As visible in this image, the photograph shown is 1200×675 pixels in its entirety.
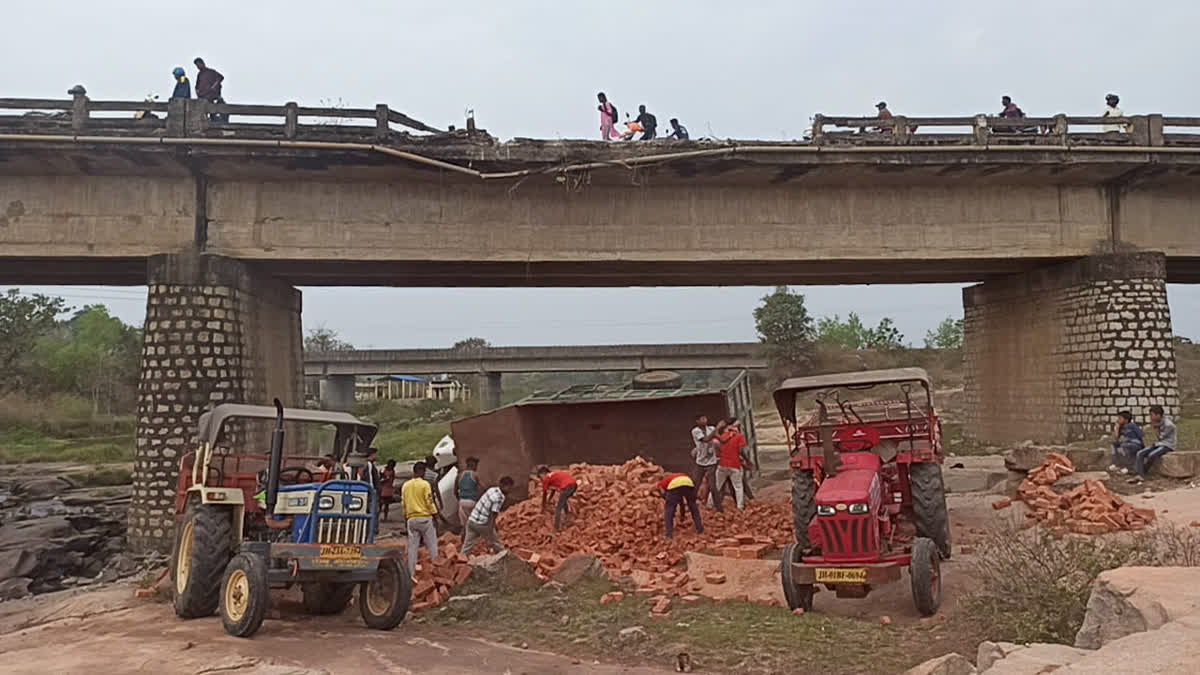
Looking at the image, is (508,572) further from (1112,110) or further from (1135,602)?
(1112,110)

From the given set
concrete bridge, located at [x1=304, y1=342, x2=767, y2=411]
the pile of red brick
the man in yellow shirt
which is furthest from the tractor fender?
concrete bridge, located at [x1=304, y1=342, x2=767, y2=411]

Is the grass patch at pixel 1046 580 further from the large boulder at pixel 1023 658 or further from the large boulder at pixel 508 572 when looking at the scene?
the large boulder at pixel 508 572

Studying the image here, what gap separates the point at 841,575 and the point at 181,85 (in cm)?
1458

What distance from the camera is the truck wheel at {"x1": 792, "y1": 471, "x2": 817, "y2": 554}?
368 inches

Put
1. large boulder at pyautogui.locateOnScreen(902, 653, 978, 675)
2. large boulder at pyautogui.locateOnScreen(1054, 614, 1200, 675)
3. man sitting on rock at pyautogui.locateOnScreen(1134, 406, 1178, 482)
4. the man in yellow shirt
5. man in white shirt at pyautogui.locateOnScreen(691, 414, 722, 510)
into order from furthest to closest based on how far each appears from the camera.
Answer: man sitting on rock at pyautogui.locateOnScreen(1134, 406, 1178, 482), man in white shirt at pyautogui.locateOnScreen(691, 414, 722, 510), the man in yellow shirt, large boulder at pyautogui.locateOnScreen(902, 653, 978, 675), large boulder at pyautogui.locateOnScreen(1054, 614, 1200, 675)

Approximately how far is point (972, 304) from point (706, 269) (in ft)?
25.8

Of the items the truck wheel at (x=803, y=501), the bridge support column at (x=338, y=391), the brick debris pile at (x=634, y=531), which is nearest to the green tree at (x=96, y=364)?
the bridge support column at (x=338, y=391)

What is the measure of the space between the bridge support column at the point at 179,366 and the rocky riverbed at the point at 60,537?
98 cm

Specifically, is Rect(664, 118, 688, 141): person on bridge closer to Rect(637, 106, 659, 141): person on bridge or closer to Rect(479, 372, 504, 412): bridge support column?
Rect(637, 106, 659, 141): person on bridge

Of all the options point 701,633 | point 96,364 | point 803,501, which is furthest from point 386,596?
point 96,364

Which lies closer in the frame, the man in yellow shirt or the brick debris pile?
the man in yellow shirt

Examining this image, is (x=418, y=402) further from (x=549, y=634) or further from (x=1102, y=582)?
(x=1102, y=582)

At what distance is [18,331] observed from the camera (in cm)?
4812

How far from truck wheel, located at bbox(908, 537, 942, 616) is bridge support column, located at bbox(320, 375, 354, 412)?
1705 inches
